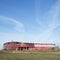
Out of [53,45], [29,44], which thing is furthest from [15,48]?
[53,45]

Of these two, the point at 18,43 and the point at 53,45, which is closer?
the point at 18,43

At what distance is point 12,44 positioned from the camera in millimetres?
107875

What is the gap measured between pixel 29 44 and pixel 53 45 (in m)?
18.7

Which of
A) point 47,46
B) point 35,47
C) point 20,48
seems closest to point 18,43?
point 20,48

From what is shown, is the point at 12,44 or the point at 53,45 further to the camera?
the point at 53,45

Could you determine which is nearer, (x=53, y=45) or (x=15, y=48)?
(x=15, y=48)

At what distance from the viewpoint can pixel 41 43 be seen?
113m

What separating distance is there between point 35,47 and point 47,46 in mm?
8942

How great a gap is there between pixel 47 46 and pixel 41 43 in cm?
492

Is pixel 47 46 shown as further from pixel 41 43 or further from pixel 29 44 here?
pixel 29 44

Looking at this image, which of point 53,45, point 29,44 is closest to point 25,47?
point 29,44

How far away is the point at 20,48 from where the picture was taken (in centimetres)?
11038

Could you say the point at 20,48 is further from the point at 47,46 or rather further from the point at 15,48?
the point at 47,46

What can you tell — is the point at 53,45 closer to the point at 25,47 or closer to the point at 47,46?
the point at 47,46
